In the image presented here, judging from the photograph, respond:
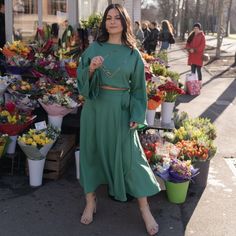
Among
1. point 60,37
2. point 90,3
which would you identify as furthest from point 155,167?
point 90,3

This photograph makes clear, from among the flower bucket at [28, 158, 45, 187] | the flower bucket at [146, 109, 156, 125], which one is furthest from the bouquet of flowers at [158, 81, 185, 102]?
the flower bucket at [28, 158, 45, 187]

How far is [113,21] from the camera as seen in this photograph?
355 cm

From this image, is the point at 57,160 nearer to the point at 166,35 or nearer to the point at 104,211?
the point at 104,211

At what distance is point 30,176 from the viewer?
4.75 m

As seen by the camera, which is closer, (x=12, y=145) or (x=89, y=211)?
(x=89, y=211)

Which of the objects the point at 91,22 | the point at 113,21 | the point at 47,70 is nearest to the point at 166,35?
the point at 91,22

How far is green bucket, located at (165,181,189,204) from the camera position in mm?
4332

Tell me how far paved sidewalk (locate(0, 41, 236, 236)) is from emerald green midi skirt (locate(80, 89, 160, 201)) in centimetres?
37

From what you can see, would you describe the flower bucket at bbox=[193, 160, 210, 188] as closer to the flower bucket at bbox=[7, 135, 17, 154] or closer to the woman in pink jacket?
the flower bucket at bbox=[7, 135, 17, 154]

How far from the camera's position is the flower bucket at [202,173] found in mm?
4743

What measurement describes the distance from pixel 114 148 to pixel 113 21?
104 centimetres

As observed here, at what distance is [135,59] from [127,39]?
0.17 meters

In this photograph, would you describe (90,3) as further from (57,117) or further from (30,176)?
(30,176)

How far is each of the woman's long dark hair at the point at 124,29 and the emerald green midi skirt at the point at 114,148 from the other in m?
0.41
